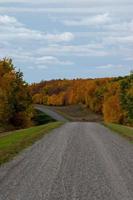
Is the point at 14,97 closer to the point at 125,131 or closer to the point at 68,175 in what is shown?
the point at 125,131

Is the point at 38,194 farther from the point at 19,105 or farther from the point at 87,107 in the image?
the point at 87,107

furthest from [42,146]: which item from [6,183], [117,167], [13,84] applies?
[13,84]

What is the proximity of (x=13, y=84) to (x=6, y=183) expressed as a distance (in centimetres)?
5450

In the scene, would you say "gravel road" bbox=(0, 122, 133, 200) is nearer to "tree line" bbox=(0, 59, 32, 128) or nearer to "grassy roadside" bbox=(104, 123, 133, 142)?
"grassy roadside" bbox=(104, 123, 133, 142)

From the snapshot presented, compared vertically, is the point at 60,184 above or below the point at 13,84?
below

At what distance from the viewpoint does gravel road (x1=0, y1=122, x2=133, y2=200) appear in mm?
12914

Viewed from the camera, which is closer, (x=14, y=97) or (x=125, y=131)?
(x=125, y=131)

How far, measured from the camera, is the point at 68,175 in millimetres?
16188

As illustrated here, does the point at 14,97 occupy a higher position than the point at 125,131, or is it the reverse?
the point at 14,97

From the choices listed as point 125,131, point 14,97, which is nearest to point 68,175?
point 125,131

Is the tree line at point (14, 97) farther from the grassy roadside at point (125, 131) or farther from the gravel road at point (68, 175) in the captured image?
the gravel road at point (68, 175)

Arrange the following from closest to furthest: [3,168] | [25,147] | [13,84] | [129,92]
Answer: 1. [3,168]
2. [25,147]
3. [13,84]
4. [129,92]

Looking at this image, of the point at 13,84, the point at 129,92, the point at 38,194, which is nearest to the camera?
the point at 38,194

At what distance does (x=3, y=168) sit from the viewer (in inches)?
697
